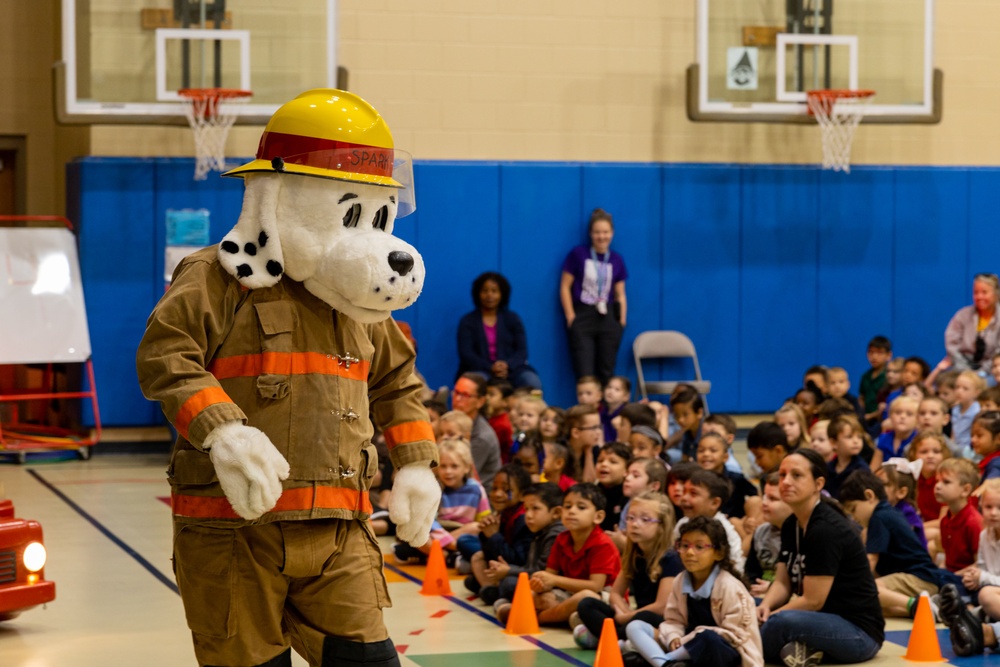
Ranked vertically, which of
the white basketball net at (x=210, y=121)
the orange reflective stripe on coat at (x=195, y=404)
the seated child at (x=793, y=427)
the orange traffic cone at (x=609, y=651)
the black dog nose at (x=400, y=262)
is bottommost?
the orange traffic cone at (x=609, y=651)

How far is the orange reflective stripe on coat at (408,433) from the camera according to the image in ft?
12.9

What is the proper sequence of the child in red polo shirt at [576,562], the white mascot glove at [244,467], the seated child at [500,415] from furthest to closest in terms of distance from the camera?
the seated child at [500,415] < the child in red polo shirt at [576,562] < the white mascot glove at [244,467]

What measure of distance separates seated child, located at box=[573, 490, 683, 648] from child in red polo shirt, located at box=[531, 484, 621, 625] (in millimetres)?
96

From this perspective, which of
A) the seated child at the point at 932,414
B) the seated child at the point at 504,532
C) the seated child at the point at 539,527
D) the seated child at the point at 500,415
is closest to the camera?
the seated child at the point at 539,527

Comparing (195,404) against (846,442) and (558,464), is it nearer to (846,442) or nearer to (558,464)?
(558,464)

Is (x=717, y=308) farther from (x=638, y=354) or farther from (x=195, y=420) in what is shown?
(x=195, y=420)

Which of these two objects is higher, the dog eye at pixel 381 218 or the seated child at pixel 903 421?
the dog eye at pixel 381 218

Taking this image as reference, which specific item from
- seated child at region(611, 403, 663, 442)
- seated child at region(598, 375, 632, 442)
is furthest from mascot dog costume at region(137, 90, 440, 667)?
seated child at region(598, 375, 632, 442)

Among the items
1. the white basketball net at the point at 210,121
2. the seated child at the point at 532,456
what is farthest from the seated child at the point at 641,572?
the white basketball net at the point at 210,121

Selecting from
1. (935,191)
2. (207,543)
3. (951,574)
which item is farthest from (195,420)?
(935,191)

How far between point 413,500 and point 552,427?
5.20 metres

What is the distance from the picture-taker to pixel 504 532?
7.08m

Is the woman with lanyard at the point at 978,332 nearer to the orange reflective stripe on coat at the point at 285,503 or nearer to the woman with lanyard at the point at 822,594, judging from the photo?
the woman with lanyard at the point at 822,594

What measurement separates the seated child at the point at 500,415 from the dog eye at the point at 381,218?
19.4 feet
